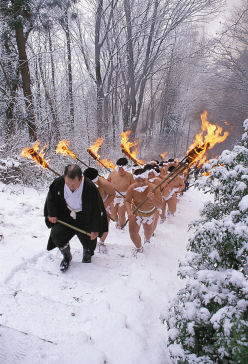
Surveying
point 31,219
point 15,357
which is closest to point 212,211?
point 15,357

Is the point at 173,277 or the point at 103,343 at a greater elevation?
the point at 103,343

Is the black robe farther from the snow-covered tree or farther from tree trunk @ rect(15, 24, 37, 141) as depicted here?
tree trunk @ rect(15, 24, 37, 141)

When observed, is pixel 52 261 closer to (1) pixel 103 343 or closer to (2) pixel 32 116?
(1) pixel 103 343

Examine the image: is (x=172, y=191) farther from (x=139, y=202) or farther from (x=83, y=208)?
(x=83, y=208)

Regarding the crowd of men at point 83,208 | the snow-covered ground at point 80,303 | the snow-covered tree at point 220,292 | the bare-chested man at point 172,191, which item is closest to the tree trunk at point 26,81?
the bare-chested man at point 172,191

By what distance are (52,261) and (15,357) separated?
1835mm

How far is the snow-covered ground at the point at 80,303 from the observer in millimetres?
2484

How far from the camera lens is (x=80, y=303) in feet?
10.4

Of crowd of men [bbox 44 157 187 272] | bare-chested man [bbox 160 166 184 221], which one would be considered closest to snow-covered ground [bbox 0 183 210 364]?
crowd of men [bbox 44 157 187 272]

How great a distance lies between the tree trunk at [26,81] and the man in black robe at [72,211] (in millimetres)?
8620

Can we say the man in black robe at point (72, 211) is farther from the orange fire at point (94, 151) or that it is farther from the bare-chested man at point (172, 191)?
the bare-chested man at point (172, 191)

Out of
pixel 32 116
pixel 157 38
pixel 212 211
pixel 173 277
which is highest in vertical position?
pixel 157 38

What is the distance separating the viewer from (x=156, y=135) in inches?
1513

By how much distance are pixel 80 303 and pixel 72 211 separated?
4.51 feet
